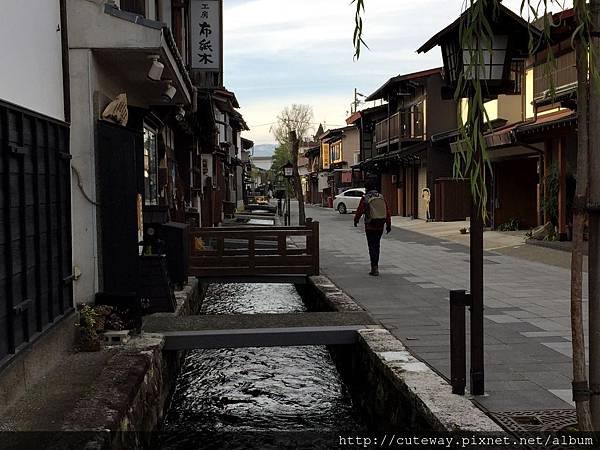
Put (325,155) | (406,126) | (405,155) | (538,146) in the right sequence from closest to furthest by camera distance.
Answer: (538,146) < (405,155) < (406,126) < (325,155)

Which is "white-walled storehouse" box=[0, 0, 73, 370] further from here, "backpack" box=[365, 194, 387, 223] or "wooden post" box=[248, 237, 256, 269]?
"backpack" box=[365, 194, 387, 223]

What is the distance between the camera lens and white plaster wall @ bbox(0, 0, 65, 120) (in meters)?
5.09

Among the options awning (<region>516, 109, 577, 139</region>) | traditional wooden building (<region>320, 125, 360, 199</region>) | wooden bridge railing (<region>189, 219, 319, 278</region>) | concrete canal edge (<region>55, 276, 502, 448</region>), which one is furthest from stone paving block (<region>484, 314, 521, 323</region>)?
traditional wooden building (<region>320, 125, 360, 199</region>)

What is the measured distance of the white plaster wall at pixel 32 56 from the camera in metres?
5.09

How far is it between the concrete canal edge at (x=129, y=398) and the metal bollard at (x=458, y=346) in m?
2.51

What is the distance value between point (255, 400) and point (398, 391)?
2214mm

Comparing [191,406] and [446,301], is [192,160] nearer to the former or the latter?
[446,301]

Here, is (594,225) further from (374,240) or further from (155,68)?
(374,240)

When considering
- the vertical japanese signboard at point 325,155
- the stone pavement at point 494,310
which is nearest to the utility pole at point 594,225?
the stone pavement at point 494,310

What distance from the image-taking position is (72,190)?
22.4ft

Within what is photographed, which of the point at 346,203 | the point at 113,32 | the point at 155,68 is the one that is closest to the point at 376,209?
the point at 155,68

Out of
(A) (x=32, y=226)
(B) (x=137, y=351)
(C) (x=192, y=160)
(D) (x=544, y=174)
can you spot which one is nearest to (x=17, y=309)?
(A) (x=32, y=226)

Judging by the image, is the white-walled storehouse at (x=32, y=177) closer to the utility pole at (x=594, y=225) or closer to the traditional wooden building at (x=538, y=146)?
the utility pole at (x=594, y=225)

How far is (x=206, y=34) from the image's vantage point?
1355 cm
